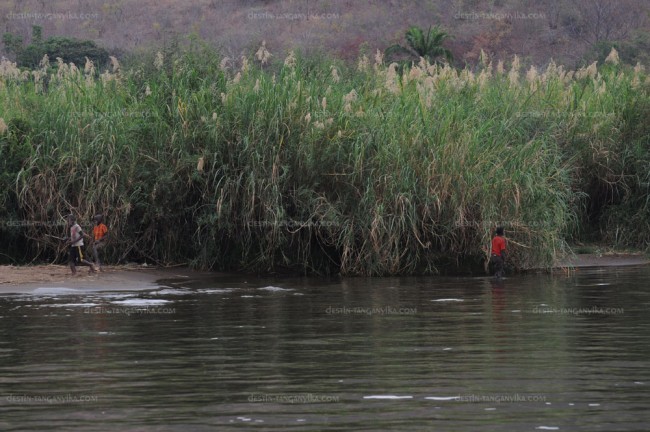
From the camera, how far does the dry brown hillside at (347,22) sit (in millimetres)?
59688

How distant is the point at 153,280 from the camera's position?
20047mm

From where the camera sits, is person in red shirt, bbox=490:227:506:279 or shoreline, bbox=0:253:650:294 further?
person in red shirt, bbox=490:227:506:279

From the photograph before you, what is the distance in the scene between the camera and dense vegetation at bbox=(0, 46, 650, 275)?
20.6 meters

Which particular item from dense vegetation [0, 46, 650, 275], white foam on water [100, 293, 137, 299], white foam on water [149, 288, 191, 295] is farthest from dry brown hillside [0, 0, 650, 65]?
white foam on water [100, 293, 137, 299]

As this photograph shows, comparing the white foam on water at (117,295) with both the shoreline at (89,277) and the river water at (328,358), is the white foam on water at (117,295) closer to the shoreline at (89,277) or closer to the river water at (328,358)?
the river water at (328,358)

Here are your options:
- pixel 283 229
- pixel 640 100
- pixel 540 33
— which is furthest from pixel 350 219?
pixel 540 33

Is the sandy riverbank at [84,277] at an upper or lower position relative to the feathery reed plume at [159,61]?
lower

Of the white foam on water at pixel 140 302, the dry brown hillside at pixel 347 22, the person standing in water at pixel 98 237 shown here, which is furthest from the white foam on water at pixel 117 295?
the dry brown hillside at pixel 347 22

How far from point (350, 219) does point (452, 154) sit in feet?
7.17

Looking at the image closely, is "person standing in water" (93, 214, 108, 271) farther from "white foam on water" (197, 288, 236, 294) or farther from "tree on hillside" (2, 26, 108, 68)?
"tree on hillside" (2, 26, 108, 68)

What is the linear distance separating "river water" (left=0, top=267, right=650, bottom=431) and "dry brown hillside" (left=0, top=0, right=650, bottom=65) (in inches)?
1598

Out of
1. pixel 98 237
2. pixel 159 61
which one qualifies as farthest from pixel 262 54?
pixel 98 237

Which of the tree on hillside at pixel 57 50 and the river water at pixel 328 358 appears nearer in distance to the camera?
the river water at pixel 328 358

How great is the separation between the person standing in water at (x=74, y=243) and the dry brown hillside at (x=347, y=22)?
122 feet
